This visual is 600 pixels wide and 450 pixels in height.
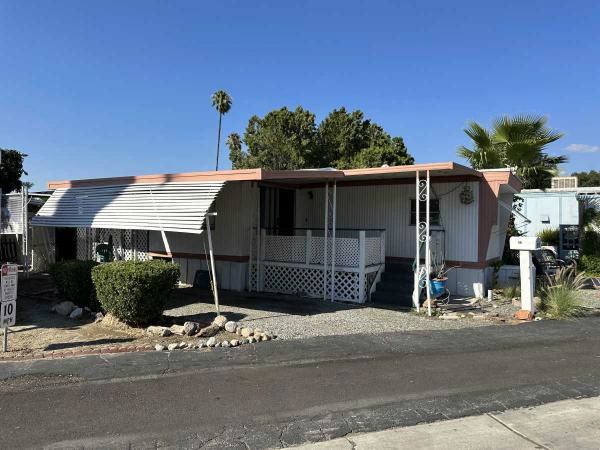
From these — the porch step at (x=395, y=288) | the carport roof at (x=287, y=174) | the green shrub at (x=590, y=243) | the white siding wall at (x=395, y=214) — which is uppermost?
the carport roof at (x=287, y=174)

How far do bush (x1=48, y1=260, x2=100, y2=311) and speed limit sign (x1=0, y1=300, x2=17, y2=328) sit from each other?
2.55m

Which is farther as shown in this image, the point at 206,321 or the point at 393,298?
the point at 393,298

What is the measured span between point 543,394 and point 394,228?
7842 mm

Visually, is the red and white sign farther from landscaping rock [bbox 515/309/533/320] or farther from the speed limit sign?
landscaping rock [bbox 515/309/533/320]

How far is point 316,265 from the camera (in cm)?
1182

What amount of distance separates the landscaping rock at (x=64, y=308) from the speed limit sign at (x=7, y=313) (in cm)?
253

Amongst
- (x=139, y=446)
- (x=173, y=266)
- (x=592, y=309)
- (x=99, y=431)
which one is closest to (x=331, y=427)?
(x=139, y=446)

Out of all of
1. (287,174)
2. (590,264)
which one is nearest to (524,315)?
(287,174)

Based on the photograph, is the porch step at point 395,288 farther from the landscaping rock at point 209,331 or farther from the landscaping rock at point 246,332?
the landscaping rock at point 209,331

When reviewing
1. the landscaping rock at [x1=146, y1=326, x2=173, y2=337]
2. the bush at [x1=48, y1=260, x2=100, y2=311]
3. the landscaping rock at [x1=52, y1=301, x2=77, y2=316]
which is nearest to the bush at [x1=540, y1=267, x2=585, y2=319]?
the landscaping rock at [x1=146, y1=326, x2=173, y2=337]

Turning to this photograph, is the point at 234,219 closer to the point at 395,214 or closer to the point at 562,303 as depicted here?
the point at 395,214

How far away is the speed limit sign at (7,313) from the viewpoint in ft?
22.6

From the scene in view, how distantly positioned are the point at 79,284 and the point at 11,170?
22442 millimetres

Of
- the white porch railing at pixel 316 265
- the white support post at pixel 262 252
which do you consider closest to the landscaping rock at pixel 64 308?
the white porch railing at pixel 316 265
